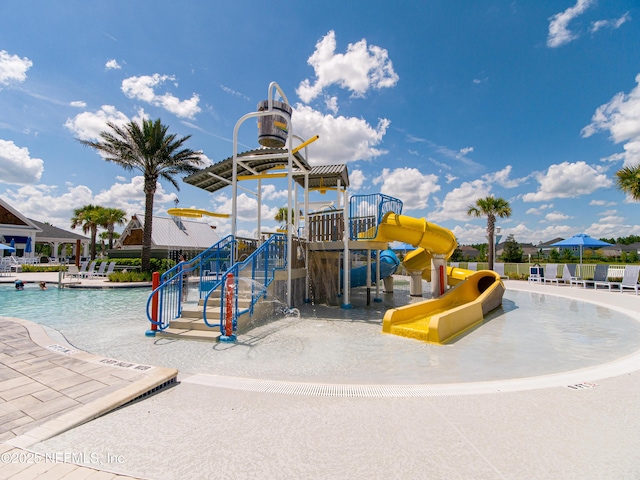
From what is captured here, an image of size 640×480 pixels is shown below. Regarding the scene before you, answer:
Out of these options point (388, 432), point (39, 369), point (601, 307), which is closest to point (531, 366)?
point (388, 432)

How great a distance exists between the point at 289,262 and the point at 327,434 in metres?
7.06

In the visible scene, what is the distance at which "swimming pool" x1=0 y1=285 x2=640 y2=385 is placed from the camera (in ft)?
16.5

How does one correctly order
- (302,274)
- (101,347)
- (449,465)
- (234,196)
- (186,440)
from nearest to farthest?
(449,465) → (186,440) → (101,347) → (234,196) → (302,274)

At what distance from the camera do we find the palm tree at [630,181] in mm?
17562

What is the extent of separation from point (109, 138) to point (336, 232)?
1662 centimetres

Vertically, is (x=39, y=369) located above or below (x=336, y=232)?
below

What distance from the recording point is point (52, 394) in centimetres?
371

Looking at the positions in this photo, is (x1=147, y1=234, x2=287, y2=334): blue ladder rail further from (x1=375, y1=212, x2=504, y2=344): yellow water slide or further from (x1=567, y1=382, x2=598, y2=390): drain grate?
(x1=567, y1=382, x2=598, y2=390): drain grate

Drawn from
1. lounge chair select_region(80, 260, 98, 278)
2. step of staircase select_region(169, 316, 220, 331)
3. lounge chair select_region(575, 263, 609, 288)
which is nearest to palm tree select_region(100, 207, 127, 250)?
lounge chair select_region(80, 260, 98, 278)

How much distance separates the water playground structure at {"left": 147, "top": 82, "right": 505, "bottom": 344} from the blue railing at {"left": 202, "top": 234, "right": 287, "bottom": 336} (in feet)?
0.08

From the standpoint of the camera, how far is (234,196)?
1052 centimetres

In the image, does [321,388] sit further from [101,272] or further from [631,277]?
[101,272]

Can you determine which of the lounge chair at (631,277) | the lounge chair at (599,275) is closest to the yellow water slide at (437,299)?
the lounge chair at (631,277)

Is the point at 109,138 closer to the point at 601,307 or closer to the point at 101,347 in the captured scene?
the point at 101,347
